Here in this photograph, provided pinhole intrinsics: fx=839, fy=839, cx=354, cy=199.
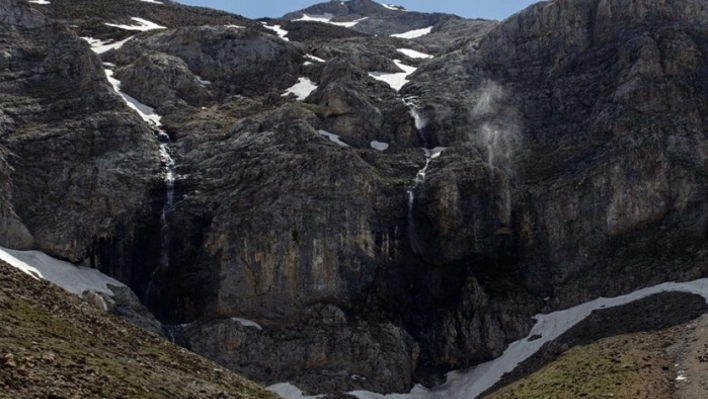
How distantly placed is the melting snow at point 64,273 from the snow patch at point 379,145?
24.3 m

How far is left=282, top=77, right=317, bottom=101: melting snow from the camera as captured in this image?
79625 millimetres

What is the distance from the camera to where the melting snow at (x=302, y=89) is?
7962 cm

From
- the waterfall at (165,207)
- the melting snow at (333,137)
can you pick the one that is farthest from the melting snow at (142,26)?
the melting snow at (333,137)

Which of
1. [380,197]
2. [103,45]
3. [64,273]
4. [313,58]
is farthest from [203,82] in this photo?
[64,273]

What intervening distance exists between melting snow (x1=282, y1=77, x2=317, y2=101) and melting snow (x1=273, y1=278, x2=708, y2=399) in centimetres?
3386

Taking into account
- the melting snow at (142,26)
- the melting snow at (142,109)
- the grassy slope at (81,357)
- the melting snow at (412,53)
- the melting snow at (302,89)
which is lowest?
the grassy slope at (81,357)

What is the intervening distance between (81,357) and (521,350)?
31.3m

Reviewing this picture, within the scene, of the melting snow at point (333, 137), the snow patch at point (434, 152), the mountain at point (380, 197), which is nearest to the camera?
the mountain at point (380, 197)

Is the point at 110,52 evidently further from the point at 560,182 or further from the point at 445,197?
the point at 560,182

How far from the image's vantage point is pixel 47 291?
126 ft

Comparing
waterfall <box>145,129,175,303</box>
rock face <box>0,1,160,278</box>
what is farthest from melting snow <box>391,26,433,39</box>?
waterfall <box>145,129,175,303</box>

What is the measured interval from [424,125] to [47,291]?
1601 inches

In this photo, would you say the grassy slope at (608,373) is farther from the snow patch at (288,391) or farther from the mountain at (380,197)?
the snow patch at (288,391)

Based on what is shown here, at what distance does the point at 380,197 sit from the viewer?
6175 cm
